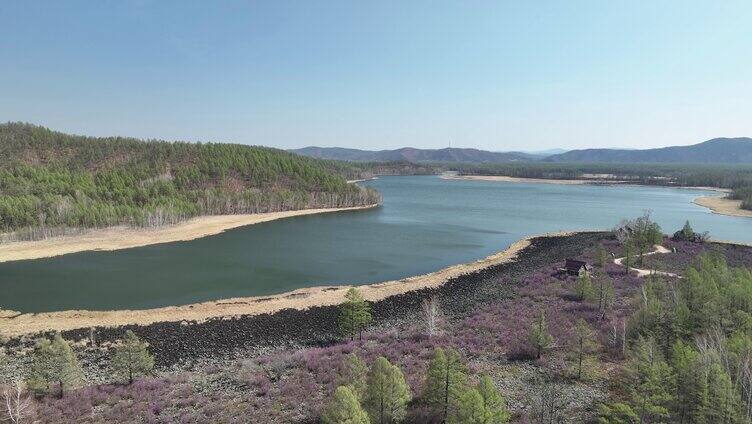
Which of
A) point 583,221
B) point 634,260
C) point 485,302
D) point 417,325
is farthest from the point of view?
point 583,221

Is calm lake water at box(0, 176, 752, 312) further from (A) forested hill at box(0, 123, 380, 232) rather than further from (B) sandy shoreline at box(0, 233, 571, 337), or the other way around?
(A) forested hill at box(0, 123, 380, 232)

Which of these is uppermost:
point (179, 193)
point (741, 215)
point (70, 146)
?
point (70, 146)

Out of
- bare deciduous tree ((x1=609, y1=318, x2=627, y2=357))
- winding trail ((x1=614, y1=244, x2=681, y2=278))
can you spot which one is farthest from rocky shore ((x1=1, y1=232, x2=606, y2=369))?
winding trail ((x1=614, y1=244, x2=681, y2=278))

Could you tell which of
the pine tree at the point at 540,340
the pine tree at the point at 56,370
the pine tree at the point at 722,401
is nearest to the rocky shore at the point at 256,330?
the pine tree at the point at 56,370

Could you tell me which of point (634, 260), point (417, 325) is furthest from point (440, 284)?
point (634, 260)

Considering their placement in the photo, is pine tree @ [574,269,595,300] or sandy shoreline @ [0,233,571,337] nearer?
sandy shoreline @ [0,233,571,337]

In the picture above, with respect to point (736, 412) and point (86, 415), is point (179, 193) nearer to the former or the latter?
point (86, 415)
